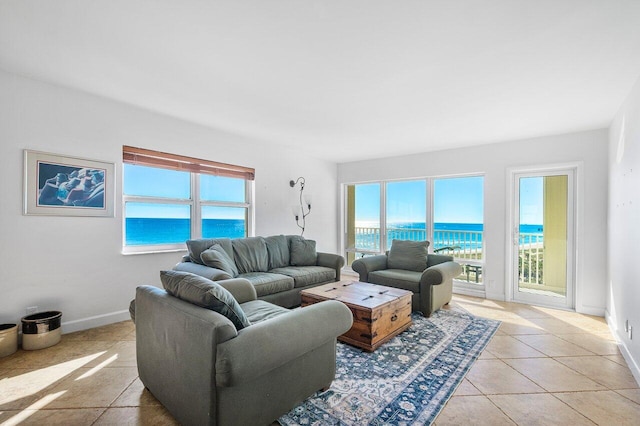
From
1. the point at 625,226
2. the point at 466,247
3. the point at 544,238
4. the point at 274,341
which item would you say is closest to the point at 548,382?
the point at 625,226

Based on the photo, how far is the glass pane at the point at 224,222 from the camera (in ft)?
13.4

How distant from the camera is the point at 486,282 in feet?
14.5

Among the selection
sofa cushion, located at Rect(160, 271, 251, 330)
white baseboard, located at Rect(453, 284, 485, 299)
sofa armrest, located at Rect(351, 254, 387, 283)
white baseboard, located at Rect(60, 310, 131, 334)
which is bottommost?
white baseboard, located at Rect(453, 284, 485, 299)

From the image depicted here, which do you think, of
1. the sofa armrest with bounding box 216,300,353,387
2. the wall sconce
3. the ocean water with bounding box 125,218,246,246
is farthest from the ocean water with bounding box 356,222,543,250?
the sofa armrest with bounding box 216,300,353,387

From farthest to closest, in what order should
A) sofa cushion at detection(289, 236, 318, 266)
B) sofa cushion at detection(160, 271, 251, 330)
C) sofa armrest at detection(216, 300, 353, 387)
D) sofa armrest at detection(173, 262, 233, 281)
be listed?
1. sofa cushion at detection(289, 236, 318, 266)
2. sofa armrest at detection(173, 262, 233, 281)
3. sofa cushion at detection(160, 271, 251, 330)
4. sofa armrest at detection(216, 300, 353, 387)

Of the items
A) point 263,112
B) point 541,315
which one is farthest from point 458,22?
point 541,315

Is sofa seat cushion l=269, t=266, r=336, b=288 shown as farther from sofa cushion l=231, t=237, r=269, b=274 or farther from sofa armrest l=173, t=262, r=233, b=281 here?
sofa armrest l=173, t=262, r=233, b=281

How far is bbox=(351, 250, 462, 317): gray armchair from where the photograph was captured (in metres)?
3.39

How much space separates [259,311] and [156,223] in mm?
2212

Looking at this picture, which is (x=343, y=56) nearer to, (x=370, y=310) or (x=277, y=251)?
(x=370, y=310)

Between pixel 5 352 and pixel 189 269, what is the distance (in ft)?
4.93

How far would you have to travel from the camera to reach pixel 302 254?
4.34 m

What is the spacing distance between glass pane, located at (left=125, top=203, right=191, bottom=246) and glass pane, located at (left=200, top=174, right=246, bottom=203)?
1.16 ft

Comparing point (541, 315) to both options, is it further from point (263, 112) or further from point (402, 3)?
point (263, 112)
